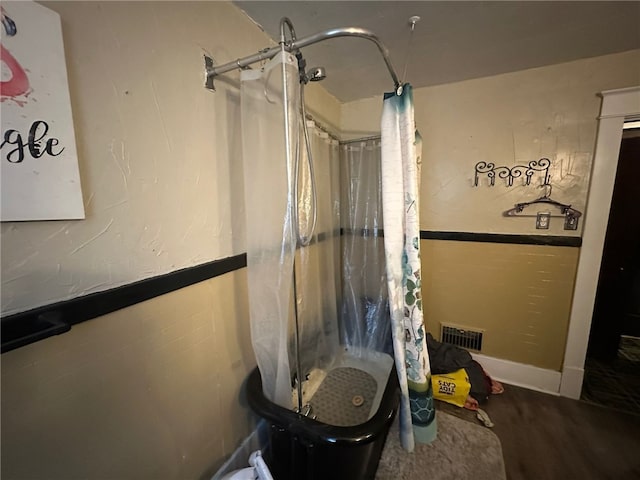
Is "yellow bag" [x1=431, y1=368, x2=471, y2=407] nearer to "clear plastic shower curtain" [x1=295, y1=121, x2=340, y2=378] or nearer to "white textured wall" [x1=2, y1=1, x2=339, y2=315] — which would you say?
"clear plastic shower curtain" [x1=295, y1=121, x2=340, y2=378]

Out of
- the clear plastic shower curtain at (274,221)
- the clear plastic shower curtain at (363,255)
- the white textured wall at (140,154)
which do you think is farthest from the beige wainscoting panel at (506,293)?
the white textured wall at (140,154)

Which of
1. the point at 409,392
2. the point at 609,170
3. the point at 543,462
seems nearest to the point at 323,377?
the point at 409,392

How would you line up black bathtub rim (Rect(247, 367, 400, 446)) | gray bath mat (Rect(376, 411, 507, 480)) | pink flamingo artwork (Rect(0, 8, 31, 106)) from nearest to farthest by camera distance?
pink flamingo artwork (Rect(0, 8, 31, 106)), black bathtub rim (Rect(247, 367, 400, 446)), gray bath mat (Rect(376, 411, 507, 480))

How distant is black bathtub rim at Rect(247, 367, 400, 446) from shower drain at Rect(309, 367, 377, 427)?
314 millimetres

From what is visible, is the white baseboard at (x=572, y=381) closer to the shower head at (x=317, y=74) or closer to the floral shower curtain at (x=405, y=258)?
the floral shower curtain at (x=405, y=258)

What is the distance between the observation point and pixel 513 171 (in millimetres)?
1613

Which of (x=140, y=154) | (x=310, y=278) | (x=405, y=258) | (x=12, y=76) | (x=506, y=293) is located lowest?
(x=506, y=293)

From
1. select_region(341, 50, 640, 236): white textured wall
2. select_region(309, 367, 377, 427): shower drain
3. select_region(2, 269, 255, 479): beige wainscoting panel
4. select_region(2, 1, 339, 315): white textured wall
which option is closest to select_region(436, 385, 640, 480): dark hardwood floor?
select_region(309, 367, 377, 427): shower drain

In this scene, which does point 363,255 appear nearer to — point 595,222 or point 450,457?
point 450,457

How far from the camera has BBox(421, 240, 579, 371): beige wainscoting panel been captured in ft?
5.28

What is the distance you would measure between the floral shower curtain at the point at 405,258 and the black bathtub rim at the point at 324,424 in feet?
0.38

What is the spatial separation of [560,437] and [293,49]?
87.8 inches

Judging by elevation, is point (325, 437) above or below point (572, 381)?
above

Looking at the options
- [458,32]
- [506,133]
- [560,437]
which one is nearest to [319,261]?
[458,32]
